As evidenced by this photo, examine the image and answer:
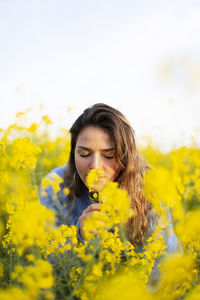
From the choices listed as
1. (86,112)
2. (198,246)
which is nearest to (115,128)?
(86,112)

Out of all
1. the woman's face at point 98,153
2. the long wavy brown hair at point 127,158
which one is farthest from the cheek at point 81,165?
the long wavy brown hair at point 127,158

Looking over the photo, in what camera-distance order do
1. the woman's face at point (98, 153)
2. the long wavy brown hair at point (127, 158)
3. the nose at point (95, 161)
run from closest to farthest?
the nose at point (95, 161) → the woman's face at point (98, 153) → the long wavy brown hair at point (127, 158)

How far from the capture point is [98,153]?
210cm

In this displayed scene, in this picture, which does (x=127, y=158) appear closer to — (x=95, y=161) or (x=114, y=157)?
(x=114, y=157)

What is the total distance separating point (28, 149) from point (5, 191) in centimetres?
70

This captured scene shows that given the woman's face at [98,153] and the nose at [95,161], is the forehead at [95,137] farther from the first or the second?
the nose at [95,161]

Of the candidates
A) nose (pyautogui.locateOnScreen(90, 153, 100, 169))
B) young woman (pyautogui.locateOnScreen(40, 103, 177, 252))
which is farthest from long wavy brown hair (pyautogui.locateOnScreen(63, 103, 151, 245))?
nose (pyautogui.locateOnScreen(90, 153, 100, 169))

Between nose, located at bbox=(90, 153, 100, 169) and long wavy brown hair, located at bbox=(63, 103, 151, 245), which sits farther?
long wavy brown hair, located at bbox=(63, 103, 151, 245)

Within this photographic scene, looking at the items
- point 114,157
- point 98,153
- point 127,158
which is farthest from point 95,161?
point 127,158

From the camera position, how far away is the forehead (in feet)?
7.08

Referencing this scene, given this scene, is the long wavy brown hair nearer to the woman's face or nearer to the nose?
the woman's face

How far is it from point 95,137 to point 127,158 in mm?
307

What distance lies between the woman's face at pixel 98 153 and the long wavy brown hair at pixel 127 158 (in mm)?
45

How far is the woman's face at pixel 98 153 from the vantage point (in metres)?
2.12
